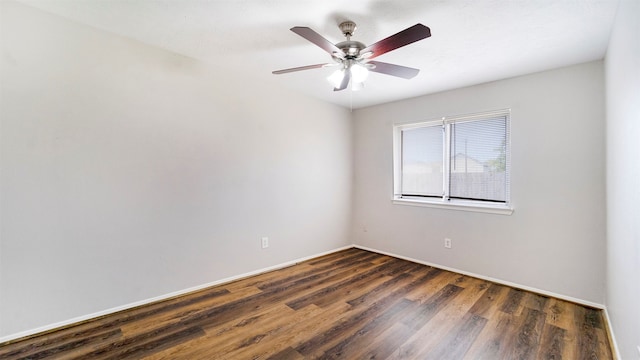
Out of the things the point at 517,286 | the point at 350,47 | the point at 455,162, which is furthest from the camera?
the point at 455,162

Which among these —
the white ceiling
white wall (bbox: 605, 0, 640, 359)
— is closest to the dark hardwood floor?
white wall (bbox: 605, 0, 640, 359)

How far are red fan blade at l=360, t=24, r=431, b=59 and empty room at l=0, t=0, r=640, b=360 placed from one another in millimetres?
20

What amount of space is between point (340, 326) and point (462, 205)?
217cm

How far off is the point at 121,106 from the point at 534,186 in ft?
13.2

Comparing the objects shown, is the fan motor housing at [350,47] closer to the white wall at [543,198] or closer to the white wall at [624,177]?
the white wall at [624,177]

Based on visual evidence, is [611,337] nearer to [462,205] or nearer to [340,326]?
[462,205]

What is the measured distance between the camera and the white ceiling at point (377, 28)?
5.98 ft

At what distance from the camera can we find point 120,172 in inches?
91.6

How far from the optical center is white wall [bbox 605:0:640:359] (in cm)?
134

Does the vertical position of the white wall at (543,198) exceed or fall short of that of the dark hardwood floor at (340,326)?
it exceeds it

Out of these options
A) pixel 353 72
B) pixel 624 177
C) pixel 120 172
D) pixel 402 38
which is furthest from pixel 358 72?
pixel 120 172

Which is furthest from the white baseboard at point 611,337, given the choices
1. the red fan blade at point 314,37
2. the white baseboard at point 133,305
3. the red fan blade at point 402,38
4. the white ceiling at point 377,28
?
the white baseboard at point 133,305

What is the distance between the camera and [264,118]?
10.9 ft

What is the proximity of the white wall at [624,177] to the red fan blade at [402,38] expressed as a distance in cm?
94
